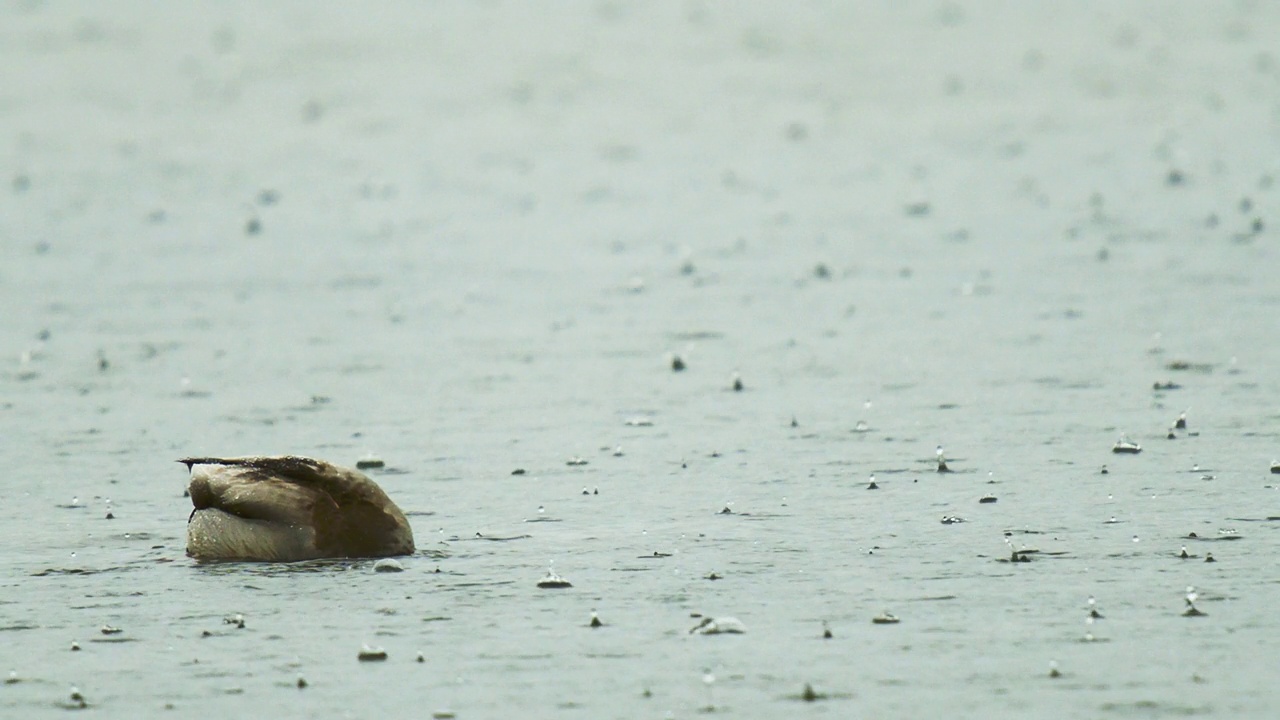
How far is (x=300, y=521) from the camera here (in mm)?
10570

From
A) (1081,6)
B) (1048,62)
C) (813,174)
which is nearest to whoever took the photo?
(813,174)

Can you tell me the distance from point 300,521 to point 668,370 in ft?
21.9

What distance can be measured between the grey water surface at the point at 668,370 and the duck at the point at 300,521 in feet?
0.46

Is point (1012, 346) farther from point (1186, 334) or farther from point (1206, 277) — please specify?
point (1206, 277)

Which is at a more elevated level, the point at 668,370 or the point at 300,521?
the point at 668,370

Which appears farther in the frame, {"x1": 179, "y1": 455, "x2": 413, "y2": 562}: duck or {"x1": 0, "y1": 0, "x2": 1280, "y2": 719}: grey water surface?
{"x1": 179, "y1": 455, "x2": 413, "y2": 562}: duck

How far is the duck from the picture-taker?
10586mm

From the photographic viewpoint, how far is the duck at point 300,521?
1059 cm

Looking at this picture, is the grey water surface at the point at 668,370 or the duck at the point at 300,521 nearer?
the grey water surface at the point at 668,370

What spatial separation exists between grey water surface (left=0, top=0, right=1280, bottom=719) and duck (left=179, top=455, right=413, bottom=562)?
141 millimetres

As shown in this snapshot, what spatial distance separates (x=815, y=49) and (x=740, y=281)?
65.0 feet

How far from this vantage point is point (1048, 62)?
39031 mm

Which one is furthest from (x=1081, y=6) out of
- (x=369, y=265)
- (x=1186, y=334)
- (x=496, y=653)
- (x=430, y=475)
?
(x=496, y=653)

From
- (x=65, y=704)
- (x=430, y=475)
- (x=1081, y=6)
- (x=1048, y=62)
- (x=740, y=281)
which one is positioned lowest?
(x=65, y=704)
